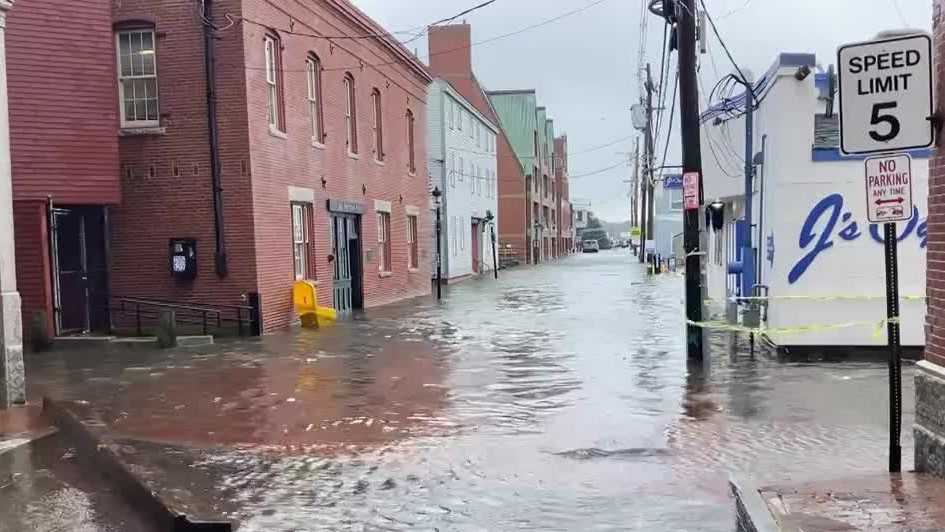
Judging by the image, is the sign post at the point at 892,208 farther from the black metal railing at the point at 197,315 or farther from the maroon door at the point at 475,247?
the maroon door at the point at 475,247

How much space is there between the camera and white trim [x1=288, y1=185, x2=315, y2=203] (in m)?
18.5

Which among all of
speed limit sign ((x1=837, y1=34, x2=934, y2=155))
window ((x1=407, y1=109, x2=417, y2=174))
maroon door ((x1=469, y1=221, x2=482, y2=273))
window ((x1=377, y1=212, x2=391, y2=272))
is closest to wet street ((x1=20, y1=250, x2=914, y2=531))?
speed limit sign ((x1=837, y1=34, x2=934, y2=155))

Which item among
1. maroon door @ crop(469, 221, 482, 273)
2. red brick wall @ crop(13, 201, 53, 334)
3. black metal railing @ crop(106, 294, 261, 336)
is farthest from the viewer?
maroon door @ crop(469, 221, 482, 273)

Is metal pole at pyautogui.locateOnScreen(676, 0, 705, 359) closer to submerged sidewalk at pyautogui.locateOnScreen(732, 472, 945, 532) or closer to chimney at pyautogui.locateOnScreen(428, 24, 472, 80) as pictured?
submerged sidewalk at pyautogui.locateOnScreen(732, 472, 945, 532)

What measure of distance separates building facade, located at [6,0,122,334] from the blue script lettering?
12.3m

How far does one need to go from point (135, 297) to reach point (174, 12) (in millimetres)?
5727

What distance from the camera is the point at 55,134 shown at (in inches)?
596

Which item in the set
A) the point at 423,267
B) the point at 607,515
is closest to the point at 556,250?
the point at 423,267

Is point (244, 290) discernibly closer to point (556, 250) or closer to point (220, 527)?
point (220, 527)

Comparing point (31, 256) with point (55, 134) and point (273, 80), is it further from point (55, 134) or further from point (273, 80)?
point (273, 80)

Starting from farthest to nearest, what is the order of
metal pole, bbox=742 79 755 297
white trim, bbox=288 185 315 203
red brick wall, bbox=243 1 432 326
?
white trim, bbox=288 185 315 203 < red brick wall, bbox=243 1 432 326 < metal pole, bbox=742 79 755 297

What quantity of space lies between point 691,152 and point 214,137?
9.30 meters

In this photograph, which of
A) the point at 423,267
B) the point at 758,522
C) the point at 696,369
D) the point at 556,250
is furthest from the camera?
the point at 556,250

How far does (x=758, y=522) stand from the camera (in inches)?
183
